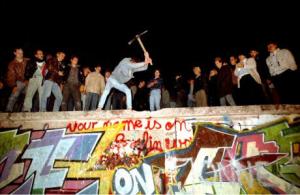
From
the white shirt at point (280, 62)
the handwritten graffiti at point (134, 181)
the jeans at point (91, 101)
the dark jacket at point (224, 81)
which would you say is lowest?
the handwritten graffiti at point (134, 181)

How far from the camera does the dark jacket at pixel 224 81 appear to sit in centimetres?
953

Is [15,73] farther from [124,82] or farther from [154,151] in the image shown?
[154,151]

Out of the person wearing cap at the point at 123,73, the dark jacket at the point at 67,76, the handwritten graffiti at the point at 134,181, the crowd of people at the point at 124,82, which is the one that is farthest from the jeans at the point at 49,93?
the handwritten graffiti at the point at 134,181

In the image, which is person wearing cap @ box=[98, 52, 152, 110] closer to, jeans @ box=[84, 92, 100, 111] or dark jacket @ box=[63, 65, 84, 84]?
jeans @ box=[84, 92, 100, 111]

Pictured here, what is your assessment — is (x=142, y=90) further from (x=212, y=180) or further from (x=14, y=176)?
(x=14, y=176)

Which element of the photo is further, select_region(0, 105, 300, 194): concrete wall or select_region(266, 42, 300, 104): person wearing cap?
select_region(266, 42, 300, 104): person wearing cap

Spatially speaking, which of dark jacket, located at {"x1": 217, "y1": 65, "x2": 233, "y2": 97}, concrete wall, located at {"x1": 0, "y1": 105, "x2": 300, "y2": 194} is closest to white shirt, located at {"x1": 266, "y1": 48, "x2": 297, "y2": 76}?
concrete wall, located at {"x1": 0, "y1": 105, "x2": 300, "y2": 194}

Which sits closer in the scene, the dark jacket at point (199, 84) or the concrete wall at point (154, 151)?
the concrete wall at point (154, 151)

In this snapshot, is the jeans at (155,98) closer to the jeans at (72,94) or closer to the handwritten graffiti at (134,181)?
the handwritten graffiti at (134,181)

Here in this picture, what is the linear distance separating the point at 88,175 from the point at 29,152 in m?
1.91

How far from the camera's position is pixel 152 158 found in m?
8.77

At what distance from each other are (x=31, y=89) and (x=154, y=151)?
4.23m

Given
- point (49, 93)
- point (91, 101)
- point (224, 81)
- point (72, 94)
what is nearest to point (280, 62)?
point (224, 81)

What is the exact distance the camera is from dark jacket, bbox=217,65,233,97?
9.53 metres
